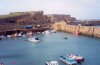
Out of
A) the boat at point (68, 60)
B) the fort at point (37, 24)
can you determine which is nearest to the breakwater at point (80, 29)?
the fort at point (37, 24)

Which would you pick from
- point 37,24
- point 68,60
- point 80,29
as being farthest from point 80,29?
point 68,60

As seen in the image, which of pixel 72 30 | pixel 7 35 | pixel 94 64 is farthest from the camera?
pixel 72 30

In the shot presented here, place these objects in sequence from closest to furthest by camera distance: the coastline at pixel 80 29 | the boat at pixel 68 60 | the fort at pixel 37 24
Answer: the boat at pixel 68 60, the coastline at pixel 80 29, the fort at pixel 37 24

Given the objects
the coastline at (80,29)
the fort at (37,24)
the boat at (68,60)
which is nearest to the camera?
the boat at (68,60)

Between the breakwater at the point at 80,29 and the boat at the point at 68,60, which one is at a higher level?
the boat at the point at 68,60

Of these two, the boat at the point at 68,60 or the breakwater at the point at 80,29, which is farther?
the breakwater at the point at 80,29

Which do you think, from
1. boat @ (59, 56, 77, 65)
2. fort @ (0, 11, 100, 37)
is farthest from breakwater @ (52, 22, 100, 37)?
boat @ (59, 56, 77, 65)

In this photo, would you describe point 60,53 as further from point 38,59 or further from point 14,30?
point 14,30

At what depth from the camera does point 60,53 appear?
39.2 m

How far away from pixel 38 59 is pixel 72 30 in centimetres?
3981

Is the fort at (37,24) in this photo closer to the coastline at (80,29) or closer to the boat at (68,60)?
the coastline at (80,29)

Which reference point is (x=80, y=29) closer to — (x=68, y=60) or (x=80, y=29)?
(x=80, y=29)

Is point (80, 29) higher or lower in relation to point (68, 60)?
lower

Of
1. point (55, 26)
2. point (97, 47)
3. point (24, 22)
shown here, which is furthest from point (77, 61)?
point (24, 22)
